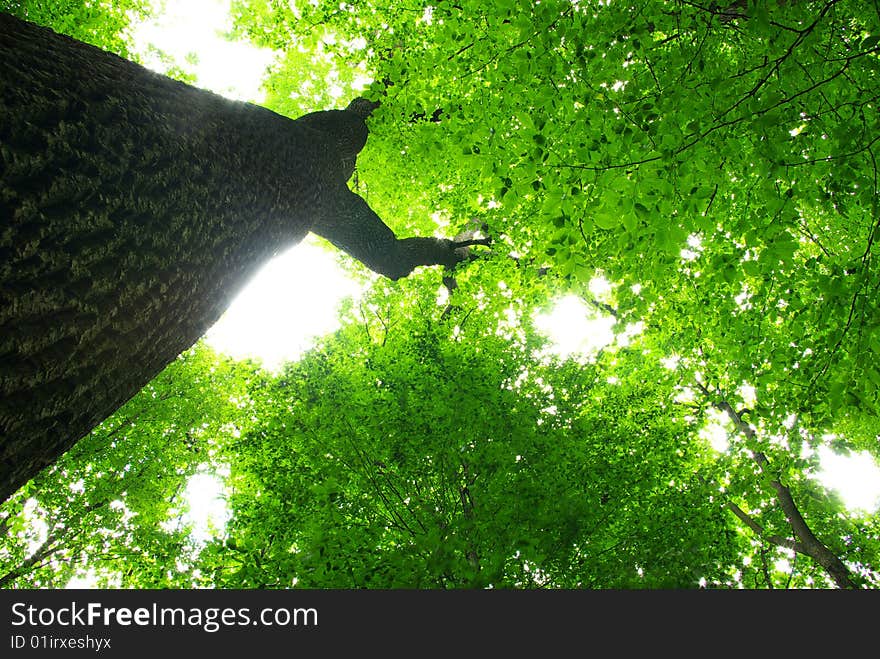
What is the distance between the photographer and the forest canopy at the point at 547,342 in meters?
3.00

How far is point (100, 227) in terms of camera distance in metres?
1.90

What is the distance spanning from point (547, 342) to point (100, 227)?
19.7 feet

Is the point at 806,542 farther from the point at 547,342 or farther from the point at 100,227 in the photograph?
the point at 100,227

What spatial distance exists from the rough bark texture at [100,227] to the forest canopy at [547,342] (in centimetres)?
198

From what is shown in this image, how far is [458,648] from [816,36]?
520 cm

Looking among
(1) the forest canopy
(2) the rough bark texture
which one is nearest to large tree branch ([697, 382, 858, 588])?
(1) the forest canopy

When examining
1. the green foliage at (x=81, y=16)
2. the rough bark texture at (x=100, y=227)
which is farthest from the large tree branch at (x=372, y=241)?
the green foliage at (x=81, y=16)

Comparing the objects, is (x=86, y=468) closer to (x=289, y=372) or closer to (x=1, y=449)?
(x=289, y=372)

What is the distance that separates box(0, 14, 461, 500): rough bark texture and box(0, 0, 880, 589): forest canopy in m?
1.98

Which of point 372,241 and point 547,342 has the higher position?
point 372,241

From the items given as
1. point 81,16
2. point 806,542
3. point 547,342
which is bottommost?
point 806,542

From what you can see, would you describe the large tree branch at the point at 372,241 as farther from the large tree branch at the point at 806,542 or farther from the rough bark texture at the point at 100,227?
the large tree branch at the point at 806,542

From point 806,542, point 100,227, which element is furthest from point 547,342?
point 806,542

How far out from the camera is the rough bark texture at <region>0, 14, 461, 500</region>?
156 centimetres
